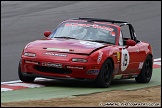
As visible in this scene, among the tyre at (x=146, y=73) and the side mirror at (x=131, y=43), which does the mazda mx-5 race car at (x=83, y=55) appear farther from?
the tyre at (x=146, y=73)

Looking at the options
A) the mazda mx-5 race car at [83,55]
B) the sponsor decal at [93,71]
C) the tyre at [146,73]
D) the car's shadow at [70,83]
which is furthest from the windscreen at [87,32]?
the tyre at [146,73]

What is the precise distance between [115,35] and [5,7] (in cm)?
1186

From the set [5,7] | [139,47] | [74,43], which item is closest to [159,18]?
[5,7]

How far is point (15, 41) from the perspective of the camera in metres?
20.2

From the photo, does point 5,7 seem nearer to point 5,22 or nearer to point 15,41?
point 5,22

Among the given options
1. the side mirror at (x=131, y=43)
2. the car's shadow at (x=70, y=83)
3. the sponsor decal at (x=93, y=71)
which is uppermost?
the side mirror at (x=131, y=43)

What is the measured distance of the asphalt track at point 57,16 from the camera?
2089 cm

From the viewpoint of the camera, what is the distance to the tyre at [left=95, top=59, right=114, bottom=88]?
13470mm

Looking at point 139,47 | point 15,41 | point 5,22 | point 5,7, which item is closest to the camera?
point 139,47

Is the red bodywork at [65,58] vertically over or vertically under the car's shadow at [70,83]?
over

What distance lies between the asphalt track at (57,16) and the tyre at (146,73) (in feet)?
11.2

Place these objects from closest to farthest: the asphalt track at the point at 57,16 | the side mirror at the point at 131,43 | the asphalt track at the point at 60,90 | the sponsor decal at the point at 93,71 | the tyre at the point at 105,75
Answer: the asphalt track at the point at 60,90 < the sponsor decal at the point at 93,71 < the tyre at the point at 105,75 < the side mirror at the point at 131,43 < the asphalt track at the point at 57,16

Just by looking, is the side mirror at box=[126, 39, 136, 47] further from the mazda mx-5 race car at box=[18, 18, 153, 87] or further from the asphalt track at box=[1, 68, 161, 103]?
the asphalt track at box=[1, 68, 161, 103]

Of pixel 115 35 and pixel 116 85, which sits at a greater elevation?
pixel 115 35
